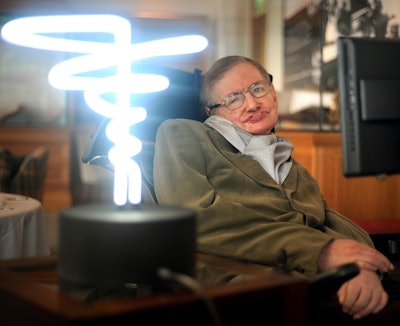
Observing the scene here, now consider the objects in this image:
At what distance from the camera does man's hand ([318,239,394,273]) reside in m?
1.40

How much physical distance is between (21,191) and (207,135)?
10.6 feet

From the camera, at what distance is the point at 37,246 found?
8.23ft

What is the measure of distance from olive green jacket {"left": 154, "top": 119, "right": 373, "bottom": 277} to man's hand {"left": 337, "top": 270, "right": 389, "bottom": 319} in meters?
0.09

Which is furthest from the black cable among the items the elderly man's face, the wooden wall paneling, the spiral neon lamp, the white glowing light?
the wooden wall paneling

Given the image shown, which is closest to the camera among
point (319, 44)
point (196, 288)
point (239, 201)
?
point (196, 288)

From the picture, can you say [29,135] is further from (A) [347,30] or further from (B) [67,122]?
(A) [347,30]

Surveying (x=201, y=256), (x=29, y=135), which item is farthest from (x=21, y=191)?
(x=201, y=256)

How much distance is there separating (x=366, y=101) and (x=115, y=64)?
56cm

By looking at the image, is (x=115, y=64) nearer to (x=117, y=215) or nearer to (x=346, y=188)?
(x=117, y=215)

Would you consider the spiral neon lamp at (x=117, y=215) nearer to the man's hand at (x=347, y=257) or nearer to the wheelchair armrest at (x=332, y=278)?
the wheelchair armrest at (x=332, y=278)

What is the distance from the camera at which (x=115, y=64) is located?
1.15 m

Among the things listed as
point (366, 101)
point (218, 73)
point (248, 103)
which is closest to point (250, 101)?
point (248, 103)

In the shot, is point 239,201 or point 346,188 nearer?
point 239,201

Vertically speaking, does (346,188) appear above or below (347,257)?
above
